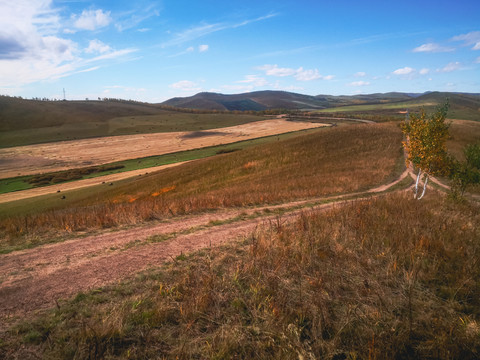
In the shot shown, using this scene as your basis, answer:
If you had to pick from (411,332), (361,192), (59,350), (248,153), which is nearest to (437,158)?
(361,192)

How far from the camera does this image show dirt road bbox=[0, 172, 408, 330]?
714 centimetres

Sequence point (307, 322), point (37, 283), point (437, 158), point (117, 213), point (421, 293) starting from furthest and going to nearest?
point (437, 158) → point (117, 213) → point (37, 283) → point (421, 293) → point (307, 322)

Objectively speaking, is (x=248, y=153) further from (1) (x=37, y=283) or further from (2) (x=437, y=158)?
(1) (x=37, y=283)

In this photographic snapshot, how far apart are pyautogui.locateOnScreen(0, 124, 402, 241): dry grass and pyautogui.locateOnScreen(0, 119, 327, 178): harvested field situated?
40728 millimetres

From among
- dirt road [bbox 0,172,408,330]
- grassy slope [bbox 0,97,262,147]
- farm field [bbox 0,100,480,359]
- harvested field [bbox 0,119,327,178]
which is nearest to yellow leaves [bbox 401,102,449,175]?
farm field [bbox 0,100,480,359]

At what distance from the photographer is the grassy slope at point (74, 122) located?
116m

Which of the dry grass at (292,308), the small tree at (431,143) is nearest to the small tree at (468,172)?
the small tree at (431,143)

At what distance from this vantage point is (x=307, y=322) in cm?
562

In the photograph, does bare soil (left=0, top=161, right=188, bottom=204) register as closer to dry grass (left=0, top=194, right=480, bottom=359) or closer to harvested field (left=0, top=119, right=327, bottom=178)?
harvested field (left=0, top=119, right=327, bottom=178)

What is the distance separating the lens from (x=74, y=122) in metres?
140

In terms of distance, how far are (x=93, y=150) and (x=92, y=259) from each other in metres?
99.1

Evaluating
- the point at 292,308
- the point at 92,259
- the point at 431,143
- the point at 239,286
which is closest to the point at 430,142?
the point at 431,143

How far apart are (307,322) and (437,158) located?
70.9ft

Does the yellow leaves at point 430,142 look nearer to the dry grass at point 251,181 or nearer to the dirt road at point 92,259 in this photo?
the dry grass at point 251,181
